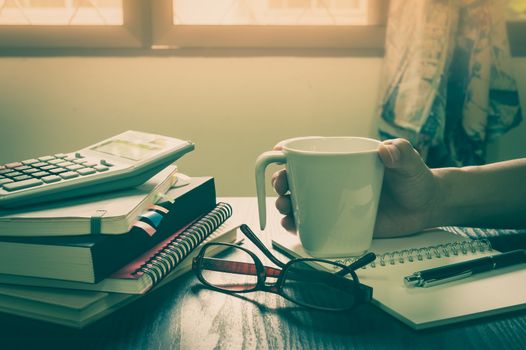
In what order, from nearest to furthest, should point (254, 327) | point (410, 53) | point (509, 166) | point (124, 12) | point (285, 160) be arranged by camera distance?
1. point (254, 327)
2. point (285, 160)
3. point (509, 166)
4. point (410, 53)
5. point (124, 12)

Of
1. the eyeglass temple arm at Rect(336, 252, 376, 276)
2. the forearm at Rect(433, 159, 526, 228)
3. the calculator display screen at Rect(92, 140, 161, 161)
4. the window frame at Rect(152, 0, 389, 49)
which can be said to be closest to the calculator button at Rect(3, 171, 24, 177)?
the calculator display screen at Rect(92, 140, 161, 161)

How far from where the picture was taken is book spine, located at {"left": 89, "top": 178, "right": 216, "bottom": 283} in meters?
0.43

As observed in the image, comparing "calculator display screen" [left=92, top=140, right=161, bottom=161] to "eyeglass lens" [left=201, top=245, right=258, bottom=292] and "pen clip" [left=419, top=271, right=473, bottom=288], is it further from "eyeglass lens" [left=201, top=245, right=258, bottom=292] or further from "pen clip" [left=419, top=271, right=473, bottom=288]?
"pen clip" [left=419, top=271, right=473, bottom=288]

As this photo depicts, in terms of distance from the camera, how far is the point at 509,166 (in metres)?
0.71

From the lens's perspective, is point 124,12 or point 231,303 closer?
point 231,303

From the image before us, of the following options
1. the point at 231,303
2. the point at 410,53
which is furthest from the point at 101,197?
the point at 410,53

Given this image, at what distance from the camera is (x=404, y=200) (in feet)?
2.06

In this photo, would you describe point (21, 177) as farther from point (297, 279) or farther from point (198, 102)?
point (198, 102)

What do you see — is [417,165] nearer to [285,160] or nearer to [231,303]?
[285,160]

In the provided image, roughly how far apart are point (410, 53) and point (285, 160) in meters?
0.83

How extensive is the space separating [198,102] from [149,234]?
1.03 meters

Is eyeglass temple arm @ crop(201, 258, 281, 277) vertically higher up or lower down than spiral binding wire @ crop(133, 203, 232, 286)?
lower down

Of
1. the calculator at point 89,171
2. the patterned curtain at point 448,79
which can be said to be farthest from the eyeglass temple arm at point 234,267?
the patterned curtain at point 448,79

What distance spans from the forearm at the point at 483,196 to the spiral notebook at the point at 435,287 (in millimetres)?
86
